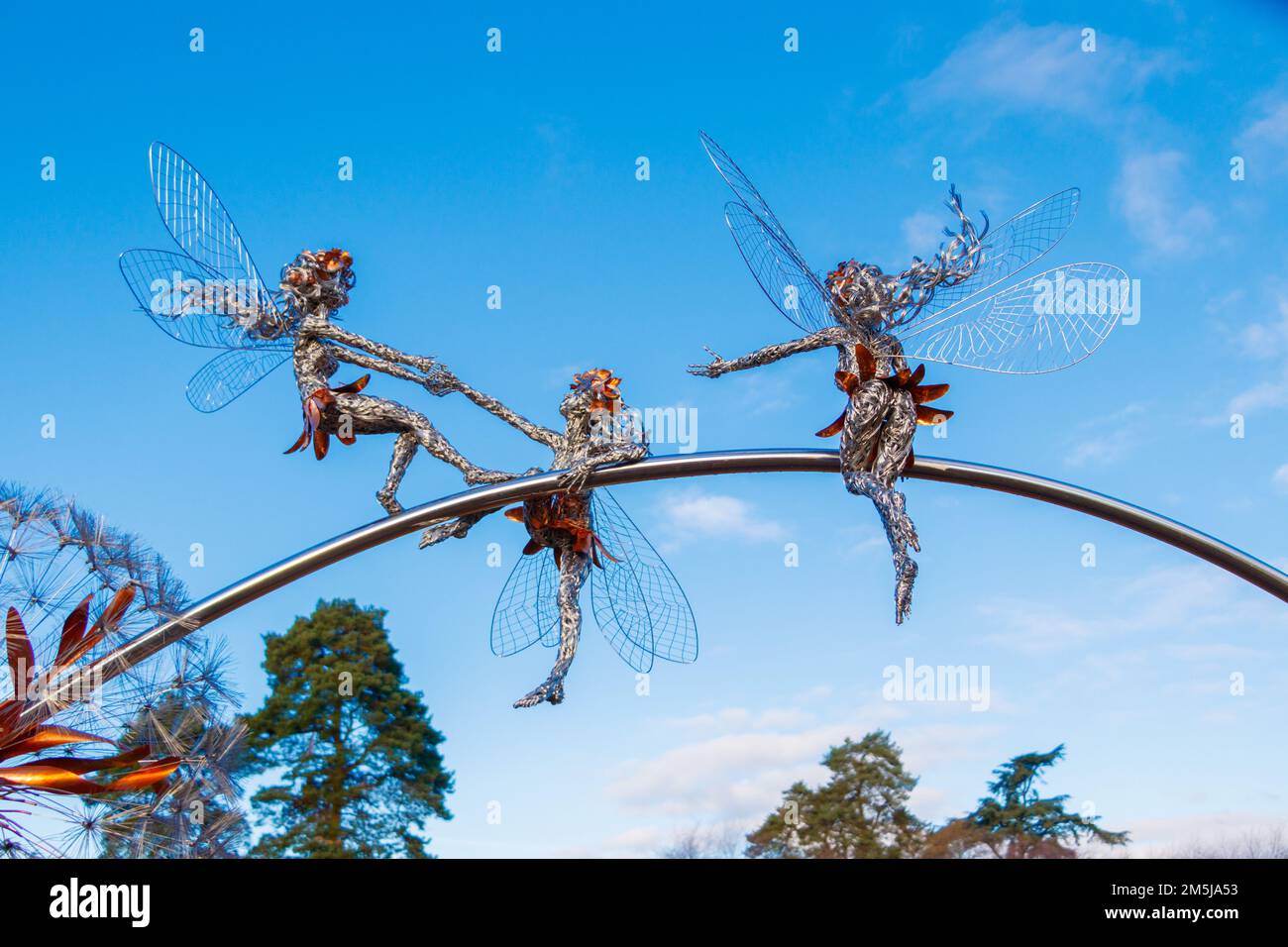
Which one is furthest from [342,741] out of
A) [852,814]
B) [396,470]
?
[396,470]

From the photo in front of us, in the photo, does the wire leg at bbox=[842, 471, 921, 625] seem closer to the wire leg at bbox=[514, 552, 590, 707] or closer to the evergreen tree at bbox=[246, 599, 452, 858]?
the wire leg at bbox=[514, 552, 590, 707]

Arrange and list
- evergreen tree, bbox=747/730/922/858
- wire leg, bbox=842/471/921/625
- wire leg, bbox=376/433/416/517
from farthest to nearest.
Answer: evergreen tree, bbox=747/730/922/858
wire leg, bbox=376/433/416/517
wire leg, bbox=842/471/921/625

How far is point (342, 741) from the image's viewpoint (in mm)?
29250

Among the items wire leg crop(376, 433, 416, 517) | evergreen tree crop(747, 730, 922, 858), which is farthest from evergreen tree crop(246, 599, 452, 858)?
wire leg crop(376, 433, 416, 517)

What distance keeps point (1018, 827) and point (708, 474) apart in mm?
18179

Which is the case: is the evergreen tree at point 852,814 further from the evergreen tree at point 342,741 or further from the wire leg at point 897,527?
the wire leg at point 897,527

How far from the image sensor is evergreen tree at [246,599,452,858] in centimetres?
2809

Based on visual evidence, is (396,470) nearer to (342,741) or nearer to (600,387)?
(600,387)

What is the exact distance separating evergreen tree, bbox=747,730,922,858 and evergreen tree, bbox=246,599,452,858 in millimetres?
7884

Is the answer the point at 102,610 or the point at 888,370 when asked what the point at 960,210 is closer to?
the point at 888,370

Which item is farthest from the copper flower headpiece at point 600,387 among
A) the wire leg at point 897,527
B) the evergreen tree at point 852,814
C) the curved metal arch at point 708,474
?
the evergreen tree at point 852,814

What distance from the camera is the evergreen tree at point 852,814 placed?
2614 centimetres
